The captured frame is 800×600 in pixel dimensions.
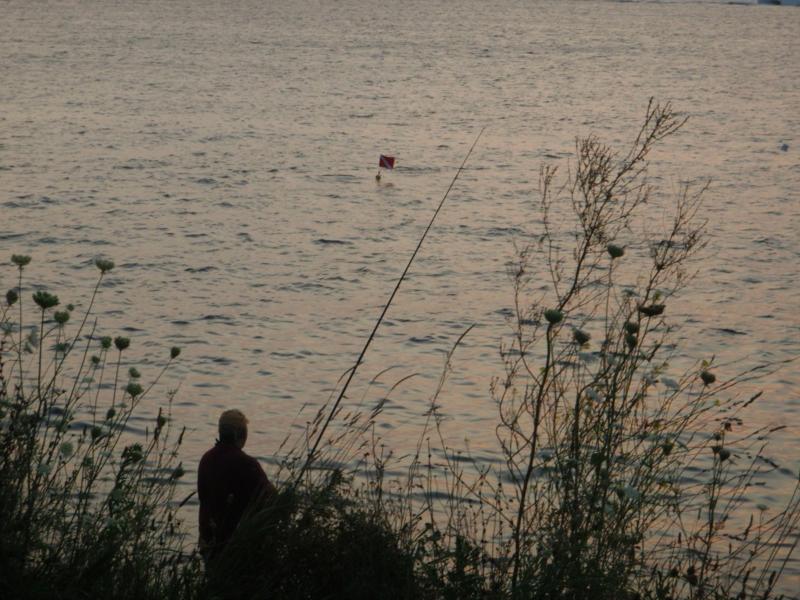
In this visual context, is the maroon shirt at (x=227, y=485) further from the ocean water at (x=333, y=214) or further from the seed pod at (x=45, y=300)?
the seed pod at (x=45, y=300)

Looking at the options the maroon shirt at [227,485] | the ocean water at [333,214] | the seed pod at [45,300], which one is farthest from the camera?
the ocean water at [333,214]

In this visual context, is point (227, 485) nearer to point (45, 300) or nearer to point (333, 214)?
point (45, 300)

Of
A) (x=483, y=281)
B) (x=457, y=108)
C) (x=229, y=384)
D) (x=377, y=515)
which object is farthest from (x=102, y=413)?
(x=457, y=108)

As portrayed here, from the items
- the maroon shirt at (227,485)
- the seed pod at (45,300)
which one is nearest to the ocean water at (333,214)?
the maroon shirt at (227,485)

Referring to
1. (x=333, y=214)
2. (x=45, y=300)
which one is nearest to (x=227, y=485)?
(x=45, y=300)

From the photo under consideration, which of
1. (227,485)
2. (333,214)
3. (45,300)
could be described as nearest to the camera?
(45,300)

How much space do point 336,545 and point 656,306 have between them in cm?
221

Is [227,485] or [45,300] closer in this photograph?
[45,300]

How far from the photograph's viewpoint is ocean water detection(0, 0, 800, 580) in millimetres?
17938

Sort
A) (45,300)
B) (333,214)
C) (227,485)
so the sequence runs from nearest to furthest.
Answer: (45,300), (227,485), (333,214)

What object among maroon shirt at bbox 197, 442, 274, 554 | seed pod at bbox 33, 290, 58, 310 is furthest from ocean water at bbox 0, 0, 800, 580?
seed pod at bbox 33, 290, 58, 310

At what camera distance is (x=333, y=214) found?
3112 cm

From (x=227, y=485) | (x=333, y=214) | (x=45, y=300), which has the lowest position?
(x=227, y=485)

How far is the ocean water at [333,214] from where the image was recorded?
17.9 meters
